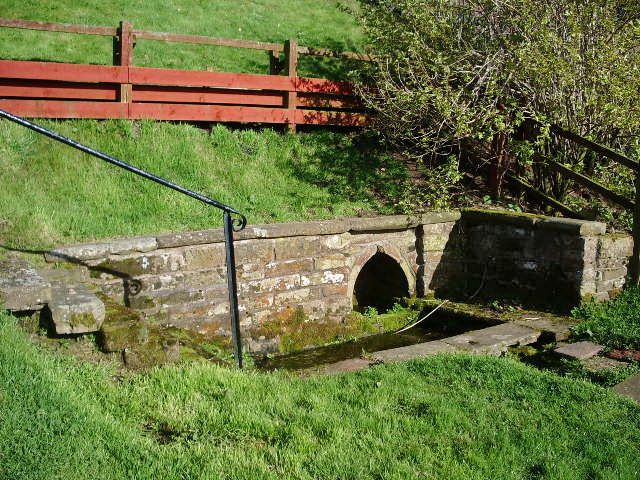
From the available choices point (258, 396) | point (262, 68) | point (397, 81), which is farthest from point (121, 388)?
point (262, 68)

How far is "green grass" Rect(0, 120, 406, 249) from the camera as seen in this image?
6453 millimetres

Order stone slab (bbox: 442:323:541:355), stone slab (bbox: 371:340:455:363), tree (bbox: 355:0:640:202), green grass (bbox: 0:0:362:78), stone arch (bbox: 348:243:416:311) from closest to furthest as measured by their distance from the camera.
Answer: stone slab (bbox: 371:340:455:363), stone slab (bbox: 442:323:541:355), stone arch (bbox: 348:243:416:311), tree (bbox: 355:0:640:202), green grass (bbox: 0:0:362:78)

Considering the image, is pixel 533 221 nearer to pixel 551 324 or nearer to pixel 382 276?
pixel 551 324

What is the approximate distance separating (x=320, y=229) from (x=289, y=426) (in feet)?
13.1

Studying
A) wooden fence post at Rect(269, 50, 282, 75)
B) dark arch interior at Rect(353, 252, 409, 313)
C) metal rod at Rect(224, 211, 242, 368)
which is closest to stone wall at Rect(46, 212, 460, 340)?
dark arch interior at Rect(353, 252, 409, 313)

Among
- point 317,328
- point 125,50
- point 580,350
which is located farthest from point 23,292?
point 580,350

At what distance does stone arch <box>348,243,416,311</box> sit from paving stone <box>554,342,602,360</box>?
8.98ft

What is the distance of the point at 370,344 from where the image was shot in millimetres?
7730

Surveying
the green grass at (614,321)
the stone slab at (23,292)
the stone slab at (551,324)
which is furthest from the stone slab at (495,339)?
the stone slab at (23,292)

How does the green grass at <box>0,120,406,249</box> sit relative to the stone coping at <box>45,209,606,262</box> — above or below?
above

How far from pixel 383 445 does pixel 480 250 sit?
18.4 feet

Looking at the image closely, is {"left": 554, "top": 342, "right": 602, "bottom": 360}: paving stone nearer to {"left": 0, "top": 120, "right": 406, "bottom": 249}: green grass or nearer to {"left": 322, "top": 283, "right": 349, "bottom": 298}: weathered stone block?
{"left": 322, "top": 283, "right": 349, "bottom": 298}: weathered stone block

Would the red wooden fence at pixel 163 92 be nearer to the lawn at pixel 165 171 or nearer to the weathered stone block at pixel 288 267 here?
the lawn at pixel 165 171

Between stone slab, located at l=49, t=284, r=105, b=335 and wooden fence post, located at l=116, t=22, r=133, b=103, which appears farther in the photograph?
wooden fence post, located at l=116, t=22, r=133, b=103
